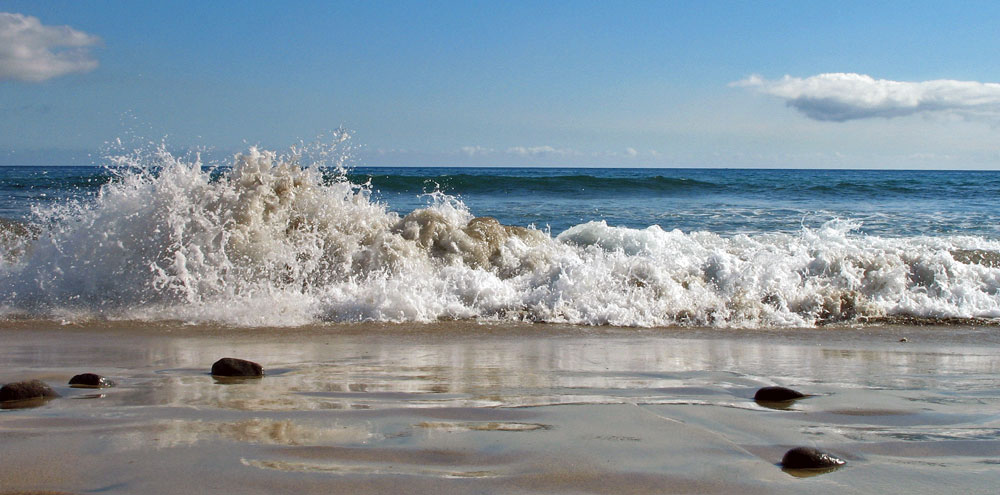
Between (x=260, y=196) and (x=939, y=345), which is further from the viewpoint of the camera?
(x=260, y=196)

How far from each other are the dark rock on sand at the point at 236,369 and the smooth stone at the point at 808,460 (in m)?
2.52

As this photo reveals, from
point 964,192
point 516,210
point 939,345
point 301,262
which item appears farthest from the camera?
point 964,192

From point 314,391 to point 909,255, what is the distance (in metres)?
6.99

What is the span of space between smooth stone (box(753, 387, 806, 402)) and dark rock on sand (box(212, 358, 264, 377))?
2.41 metres

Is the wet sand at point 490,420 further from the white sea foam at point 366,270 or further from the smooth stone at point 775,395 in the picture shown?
the white sea foam at point 366,270

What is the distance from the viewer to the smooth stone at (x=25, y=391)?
3199 mm

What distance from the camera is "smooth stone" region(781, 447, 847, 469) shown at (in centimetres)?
245

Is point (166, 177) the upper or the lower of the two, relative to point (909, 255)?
upper

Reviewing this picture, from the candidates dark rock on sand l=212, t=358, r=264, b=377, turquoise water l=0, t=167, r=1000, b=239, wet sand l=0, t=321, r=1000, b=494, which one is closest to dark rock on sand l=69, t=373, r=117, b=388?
wet sand l=0, t=321, r=1000, b=494

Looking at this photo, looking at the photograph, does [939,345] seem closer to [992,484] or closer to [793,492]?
[992,484]

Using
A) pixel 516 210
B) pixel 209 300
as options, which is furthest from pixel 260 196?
pixel 516 210

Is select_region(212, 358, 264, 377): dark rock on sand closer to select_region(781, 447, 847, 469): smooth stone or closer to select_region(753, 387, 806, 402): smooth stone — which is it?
select_region(753, 387, 806, 402): smooth stone

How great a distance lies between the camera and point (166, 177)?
7223 millimetres

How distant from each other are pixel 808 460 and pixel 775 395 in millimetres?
963
